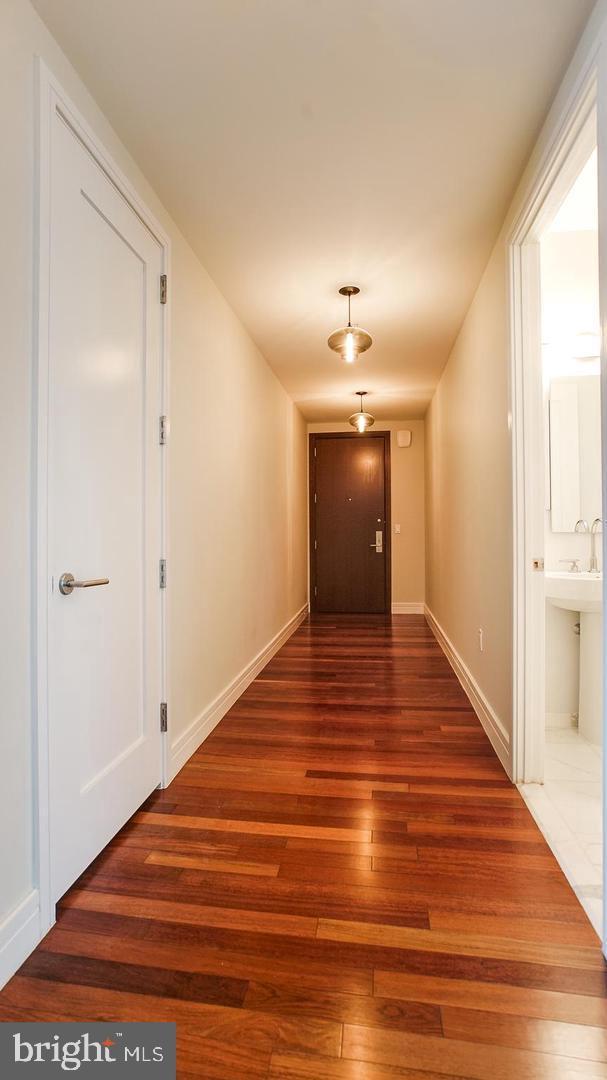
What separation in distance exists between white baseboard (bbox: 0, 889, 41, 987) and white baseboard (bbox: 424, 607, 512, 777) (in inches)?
73.2

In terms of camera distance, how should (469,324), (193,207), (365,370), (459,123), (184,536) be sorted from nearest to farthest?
(459,123) → (193,207) → (184,536) → (469,324) → (365,370)

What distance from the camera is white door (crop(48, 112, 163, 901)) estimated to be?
1.59 m

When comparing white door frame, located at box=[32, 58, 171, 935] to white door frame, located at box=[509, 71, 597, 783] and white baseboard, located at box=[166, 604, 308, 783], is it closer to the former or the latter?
white baseboard, located at box=[166, 604, 308, 783]

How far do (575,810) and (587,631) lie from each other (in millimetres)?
995

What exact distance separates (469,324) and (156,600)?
2.66 metres

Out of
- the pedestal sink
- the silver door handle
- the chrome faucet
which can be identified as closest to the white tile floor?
the pedestal sink

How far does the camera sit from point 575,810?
2125 mm

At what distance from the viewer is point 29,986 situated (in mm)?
1299

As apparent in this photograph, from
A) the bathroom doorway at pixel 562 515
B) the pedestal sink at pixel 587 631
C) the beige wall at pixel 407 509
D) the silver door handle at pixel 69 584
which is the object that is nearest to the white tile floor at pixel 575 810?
the bathroom doorway at pixel 562 515

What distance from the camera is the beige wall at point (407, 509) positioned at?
7086 mm

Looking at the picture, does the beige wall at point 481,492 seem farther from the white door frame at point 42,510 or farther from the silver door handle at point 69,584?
the white door frame at point 42,510

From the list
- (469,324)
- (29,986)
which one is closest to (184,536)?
(29,986)

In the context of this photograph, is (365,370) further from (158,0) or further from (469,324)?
(158,0)

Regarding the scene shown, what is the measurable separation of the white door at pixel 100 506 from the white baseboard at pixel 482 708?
1528mm
